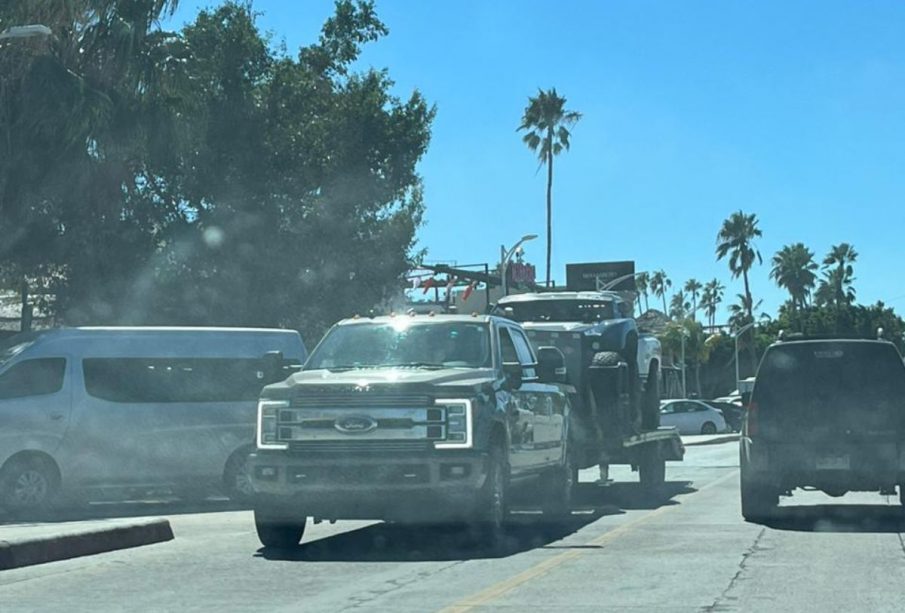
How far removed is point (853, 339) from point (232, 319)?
17.1 meters

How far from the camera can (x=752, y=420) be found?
15.6 meters

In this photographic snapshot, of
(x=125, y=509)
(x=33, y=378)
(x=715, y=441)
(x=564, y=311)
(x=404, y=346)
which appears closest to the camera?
(x=404, y=346)

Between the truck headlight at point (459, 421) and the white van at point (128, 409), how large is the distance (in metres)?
6.57

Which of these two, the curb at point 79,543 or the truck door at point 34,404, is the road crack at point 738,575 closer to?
the curb at point 79,543

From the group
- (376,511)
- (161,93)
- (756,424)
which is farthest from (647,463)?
(161,93)

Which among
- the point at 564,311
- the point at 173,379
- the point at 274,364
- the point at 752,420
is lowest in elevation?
the point at 752,420

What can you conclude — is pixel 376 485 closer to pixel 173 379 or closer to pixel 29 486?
pixel 29 486

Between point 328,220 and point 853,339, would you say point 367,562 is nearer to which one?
point 853,339

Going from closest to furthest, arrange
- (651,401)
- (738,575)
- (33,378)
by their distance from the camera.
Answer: (738,575), (33,378), (651,401)

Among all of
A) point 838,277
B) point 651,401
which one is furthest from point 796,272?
point 651,401

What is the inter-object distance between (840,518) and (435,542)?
5197 millimetres

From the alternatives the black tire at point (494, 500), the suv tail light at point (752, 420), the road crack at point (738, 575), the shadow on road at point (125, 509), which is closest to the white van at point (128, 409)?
the shadow on road at point (125, 509)

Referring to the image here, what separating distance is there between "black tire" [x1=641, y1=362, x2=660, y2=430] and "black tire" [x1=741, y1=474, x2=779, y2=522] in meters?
4.98

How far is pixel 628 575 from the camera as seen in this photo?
11.3 m
